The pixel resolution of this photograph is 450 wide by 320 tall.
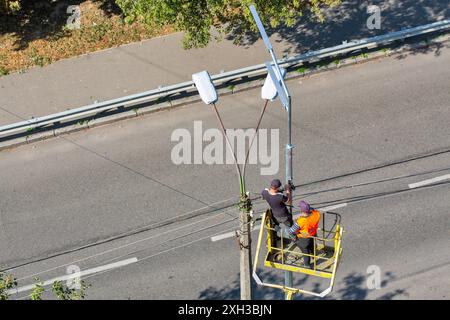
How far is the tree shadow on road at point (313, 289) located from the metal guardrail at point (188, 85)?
6.13 m

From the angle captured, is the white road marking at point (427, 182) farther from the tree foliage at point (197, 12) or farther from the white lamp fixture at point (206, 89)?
the white lamp fixture at point (206, 89)

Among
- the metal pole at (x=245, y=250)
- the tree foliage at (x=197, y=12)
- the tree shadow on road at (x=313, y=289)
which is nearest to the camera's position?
the metal pole at (x=245, y=250)

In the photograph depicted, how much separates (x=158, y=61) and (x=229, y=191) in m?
5.37

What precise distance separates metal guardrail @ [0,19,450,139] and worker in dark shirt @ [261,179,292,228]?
7673 mm

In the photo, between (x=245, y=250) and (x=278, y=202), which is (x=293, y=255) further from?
(x=245, y=250)

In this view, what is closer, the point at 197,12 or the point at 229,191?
the point at 197,12

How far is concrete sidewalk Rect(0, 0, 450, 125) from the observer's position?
68.0 ft

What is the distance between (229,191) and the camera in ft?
60.1

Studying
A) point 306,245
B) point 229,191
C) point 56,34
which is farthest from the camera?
point 56,34

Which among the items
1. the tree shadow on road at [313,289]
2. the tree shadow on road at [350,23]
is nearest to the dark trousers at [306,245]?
the tree shadow on road at [313,289]

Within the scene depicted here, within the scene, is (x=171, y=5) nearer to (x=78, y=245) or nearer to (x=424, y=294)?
(x=78, y=245)

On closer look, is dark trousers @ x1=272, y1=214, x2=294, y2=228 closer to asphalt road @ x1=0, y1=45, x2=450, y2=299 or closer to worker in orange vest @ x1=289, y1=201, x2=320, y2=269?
worker in orange vest @ x1=289, y1=201, x2=320, y2=269

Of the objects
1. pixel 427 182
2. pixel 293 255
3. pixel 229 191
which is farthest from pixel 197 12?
pixel 293 255

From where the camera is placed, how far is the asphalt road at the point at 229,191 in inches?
669
